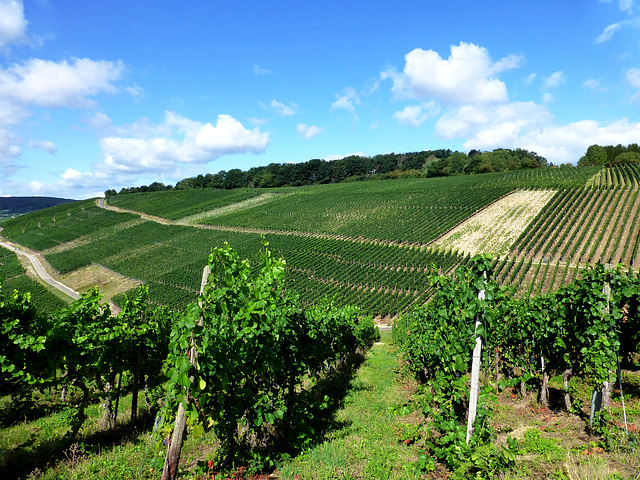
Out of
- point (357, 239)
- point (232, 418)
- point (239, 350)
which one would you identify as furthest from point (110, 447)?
point (357, 239)

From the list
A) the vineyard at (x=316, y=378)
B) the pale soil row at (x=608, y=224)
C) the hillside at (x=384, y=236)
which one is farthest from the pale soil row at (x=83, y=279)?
the pale soil row at (x=608, y=224)

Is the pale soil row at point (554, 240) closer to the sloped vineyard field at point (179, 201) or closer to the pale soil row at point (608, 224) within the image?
the pale soil row at point (608, 224)

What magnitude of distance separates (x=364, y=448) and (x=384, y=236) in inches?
1518

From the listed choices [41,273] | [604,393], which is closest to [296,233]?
[41,273]

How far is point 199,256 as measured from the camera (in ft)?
162

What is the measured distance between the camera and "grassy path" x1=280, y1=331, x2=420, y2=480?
16.0 ft

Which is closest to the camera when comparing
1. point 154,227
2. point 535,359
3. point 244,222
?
point 535,359

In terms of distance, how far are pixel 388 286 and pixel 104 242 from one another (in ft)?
212

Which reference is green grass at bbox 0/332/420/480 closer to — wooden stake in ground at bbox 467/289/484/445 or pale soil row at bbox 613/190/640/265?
wooden stake in ground at bbox 467/289/484/445

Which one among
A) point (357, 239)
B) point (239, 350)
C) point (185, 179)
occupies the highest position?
point (185, 179)

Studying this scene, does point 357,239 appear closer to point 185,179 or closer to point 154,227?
point 154,227

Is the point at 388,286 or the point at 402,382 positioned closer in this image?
the point at 402,382

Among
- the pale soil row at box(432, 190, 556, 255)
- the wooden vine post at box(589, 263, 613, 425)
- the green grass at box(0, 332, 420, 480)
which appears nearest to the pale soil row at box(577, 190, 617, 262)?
the pale soil row at box(432, 190, 556, 255)

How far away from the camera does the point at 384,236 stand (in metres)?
43.2
